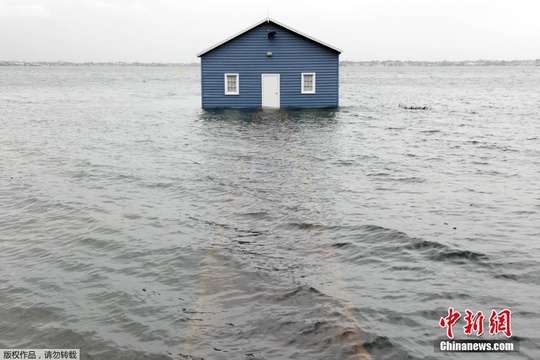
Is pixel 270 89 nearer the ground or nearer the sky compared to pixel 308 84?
nearer the ground

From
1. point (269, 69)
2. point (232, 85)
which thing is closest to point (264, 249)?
point (269, 69)

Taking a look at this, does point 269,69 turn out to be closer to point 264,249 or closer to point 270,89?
point 270,89

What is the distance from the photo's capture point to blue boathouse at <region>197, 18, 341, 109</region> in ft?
116

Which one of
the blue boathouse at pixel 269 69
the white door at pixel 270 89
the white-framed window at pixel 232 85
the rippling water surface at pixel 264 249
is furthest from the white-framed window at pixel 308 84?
the rippling water surface at pixel 264 249

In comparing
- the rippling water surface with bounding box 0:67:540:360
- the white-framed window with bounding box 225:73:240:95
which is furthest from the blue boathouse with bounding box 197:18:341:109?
the rippling water surface with bounding box 0:67:540:360

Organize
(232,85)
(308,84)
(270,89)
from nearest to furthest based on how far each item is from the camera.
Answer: (270,89), (232,85), (308,84)

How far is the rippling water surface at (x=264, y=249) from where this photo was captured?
7379 mm

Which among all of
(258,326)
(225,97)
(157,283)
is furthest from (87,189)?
(225,97)

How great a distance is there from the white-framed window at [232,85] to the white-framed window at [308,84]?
171 inches

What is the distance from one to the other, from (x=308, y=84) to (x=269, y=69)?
2801 millimetres

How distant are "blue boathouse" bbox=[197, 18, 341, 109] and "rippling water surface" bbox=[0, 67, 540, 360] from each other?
548 inches

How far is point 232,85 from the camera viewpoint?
36125 millimetres

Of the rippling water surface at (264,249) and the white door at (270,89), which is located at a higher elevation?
the white door at (270,89)

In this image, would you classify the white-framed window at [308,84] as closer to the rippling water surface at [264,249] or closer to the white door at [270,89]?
the white door at [270,89]
